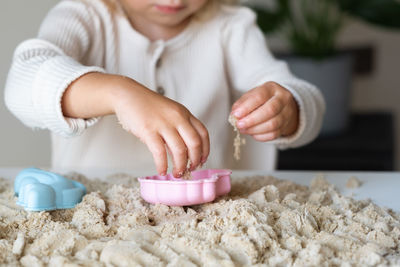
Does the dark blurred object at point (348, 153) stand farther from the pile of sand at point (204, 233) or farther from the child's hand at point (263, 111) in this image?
the pile of sand at point (204, 233)

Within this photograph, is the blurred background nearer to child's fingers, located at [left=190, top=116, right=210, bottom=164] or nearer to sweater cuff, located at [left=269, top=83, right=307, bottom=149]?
sweater cuff, located at [left=269, top=83, right=307, bottom=149]

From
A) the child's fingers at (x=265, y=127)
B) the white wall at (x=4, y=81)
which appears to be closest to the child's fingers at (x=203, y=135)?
the child's fingers at (x=265, y=127)

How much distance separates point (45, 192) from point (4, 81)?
898 mm

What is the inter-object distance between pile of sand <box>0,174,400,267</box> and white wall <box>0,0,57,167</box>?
862mm

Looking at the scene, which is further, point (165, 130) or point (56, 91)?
point (56, 91)

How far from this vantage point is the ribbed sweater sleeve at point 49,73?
65cm

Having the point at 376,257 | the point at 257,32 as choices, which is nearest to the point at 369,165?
the point at 257,32

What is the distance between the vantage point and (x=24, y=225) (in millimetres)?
476

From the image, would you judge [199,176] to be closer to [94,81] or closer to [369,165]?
[94,81]

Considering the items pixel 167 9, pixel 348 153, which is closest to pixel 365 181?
pixel 167 9

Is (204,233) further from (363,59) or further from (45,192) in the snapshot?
(363,59)

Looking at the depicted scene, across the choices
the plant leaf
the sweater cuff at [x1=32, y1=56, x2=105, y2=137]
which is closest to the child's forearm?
the sweater cuff at [x1=32, y1=56, x2=105, y2=137]

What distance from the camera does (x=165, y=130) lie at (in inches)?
20.0

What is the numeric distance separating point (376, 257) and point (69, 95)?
41 centimetres
